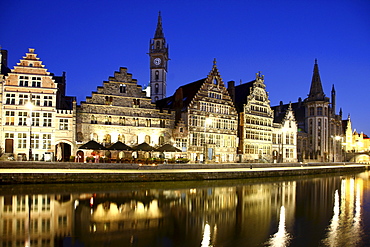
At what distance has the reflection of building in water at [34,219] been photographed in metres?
13.8

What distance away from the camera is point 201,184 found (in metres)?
33.2

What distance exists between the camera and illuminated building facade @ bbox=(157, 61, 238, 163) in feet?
158

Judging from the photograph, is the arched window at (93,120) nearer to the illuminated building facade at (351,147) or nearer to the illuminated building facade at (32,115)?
the illuminated building facade at (32,115)

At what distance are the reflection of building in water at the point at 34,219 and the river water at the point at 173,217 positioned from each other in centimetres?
4

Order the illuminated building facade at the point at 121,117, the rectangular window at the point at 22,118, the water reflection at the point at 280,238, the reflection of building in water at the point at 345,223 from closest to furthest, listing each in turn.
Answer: the water reflection at the point at 280,238 < the reflection of building in water at the point at 345,223 < the rectangular window at the point at 22,118 < the illuminated building facade at the point at 121,117

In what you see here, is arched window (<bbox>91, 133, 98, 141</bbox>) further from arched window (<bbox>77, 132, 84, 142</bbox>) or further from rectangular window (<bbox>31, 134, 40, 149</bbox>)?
rectangular window (<bbox>31, 134, 40, 149</bbox>)

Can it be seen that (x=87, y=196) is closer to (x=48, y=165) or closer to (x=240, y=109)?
(x=48, y=165)

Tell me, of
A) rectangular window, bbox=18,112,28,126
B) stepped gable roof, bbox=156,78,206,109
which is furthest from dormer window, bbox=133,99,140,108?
rectangular window, bbox=18,112,28,126

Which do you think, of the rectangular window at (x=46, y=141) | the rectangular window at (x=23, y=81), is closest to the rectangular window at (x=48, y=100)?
the rectangular window at (x=23, y=81)

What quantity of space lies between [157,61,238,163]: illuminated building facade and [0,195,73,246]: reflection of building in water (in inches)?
1054

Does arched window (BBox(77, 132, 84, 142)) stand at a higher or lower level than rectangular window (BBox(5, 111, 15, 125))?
lower

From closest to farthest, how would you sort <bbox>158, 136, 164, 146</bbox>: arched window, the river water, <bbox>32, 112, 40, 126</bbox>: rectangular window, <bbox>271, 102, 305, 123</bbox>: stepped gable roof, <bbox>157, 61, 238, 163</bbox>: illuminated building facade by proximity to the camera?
1. the river water
2. <bbox>32, 112, 40, 126</bbox>: rectangular window
3. <bbox>158, 136, 164, 146</bbox>: arched window
4. <bbox>157, 61, 238, 163</bbox>: illuminated building facade
5. <bbox>271, 102, 305, 123</bbox>: stepped gable roof

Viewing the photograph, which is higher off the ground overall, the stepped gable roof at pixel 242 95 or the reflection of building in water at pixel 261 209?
the stepped gable roof at pixel 242 95

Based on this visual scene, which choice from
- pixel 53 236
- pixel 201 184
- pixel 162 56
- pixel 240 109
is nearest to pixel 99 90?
pixel 201 184
